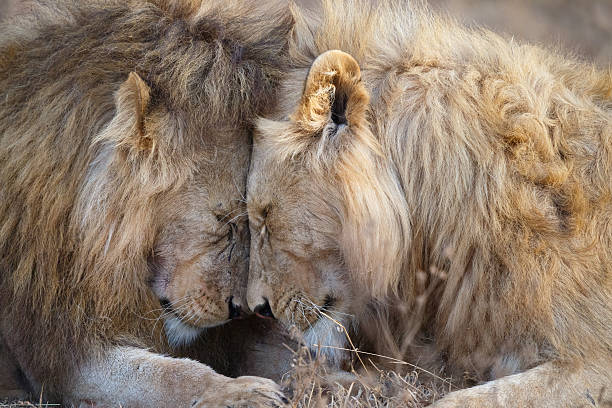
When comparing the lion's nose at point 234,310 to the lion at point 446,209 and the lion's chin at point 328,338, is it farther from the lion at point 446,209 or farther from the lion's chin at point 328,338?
the lion's chin at point 328,338

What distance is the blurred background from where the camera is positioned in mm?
8984

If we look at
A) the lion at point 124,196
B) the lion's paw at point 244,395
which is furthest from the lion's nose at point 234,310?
the lion's paw at point 244,395

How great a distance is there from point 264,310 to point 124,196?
712 mm

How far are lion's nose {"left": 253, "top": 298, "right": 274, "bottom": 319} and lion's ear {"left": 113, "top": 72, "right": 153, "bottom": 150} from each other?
2.57ft

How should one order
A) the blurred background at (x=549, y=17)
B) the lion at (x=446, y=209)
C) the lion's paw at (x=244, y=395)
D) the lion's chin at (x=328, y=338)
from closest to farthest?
the lion's paw at (x=244, y=395) → the lion at (x=446, y=209) → the lion's chin at (x=328, y=338) → the blurred background at (x=549, y=17)

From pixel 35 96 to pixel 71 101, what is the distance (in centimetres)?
16

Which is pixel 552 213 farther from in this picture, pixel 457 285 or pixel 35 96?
pixel 35 96

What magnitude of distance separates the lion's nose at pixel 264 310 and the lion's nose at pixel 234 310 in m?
0.09

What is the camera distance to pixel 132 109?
357 centimetres

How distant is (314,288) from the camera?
3754mm

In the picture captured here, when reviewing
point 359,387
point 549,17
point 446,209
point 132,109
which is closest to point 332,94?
point 446,209

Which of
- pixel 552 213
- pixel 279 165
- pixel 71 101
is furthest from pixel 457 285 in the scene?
pixel 71 101

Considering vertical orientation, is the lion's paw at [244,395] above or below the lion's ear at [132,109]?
below

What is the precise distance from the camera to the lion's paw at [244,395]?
10.9 feet
